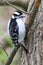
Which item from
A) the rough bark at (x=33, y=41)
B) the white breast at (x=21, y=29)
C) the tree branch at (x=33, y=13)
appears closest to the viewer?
the tree branch at (x=33, y=13)

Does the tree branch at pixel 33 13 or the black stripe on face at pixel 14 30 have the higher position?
the tree branch at pixel 33 13

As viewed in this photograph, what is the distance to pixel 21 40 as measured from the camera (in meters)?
3.67

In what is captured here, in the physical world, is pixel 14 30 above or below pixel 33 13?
below

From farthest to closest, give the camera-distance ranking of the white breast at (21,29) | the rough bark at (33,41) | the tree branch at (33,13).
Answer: the white breast at (21,29) < the rough bark at (33,41) < the tree branch at (33,13)

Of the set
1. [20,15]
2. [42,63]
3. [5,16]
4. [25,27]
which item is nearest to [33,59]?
[42,63]

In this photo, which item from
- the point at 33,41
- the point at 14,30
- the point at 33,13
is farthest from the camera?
the point at 14,30

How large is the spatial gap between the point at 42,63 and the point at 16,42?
0.43 meters

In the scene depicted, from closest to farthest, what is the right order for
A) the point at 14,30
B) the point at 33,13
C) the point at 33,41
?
1. the point at 33,13
2. the point at 33,41
3. the point at 14,30

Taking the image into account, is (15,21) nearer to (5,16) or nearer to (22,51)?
(22,51)

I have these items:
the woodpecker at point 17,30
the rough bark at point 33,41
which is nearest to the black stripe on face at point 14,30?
the woodpecker at point 17,30

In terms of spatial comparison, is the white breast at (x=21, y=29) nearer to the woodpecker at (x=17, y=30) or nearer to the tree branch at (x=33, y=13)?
the woodpecker at (x=17, y=30)

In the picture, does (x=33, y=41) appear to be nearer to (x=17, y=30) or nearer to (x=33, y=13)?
(x=17, y=30)

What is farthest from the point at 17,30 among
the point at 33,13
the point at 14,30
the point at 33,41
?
the point at 33,13

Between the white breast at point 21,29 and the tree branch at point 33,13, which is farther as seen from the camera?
the white breast at point 21,29
